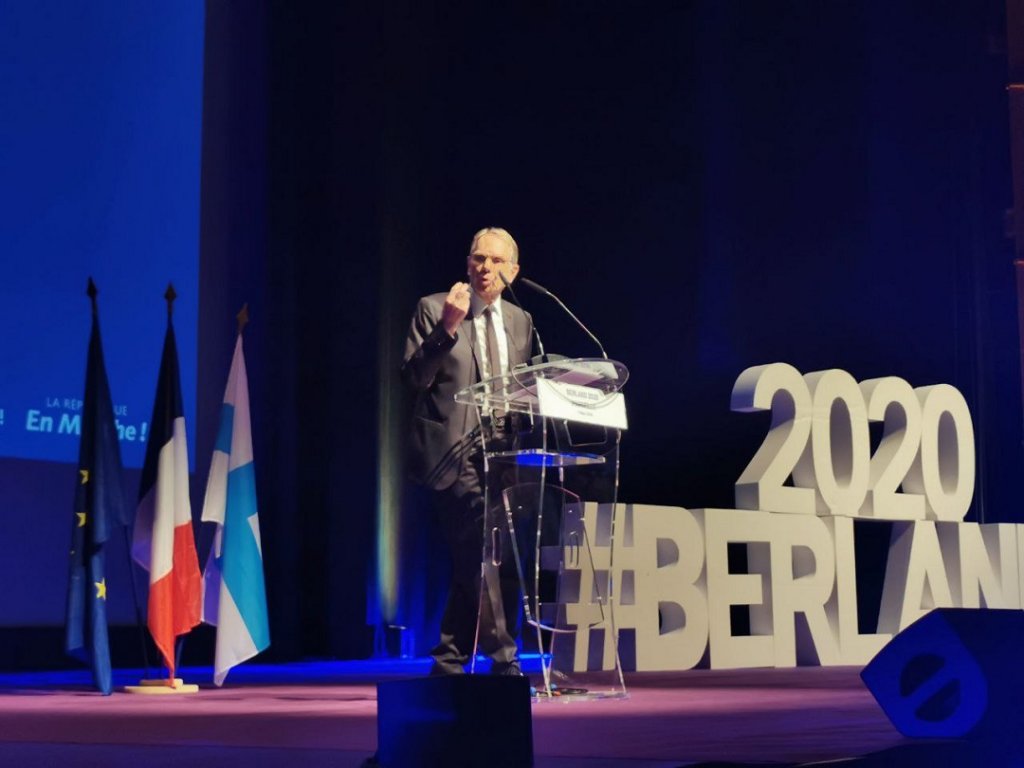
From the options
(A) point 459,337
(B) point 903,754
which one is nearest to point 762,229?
(A) point 459,337

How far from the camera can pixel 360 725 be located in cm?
293

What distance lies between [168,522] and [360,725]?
76.0 inches

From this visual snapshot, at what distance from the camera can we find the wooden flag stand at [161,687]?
443cm

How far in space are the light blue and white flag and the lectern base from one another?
9.40ft

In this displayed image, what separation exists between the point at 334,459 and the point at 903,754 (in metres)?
4.55

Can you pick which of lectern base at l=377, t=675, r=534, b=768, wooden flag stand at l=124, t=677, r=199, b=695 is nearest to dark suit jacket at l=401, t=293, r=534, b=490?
wooden flag stand at l=124, t=677, r=199, b=695

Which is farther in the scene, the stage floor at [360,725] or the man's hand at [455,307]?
the man's hand at [455,307]

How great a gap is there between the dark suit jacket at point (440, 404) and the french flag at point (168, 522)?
1.26m

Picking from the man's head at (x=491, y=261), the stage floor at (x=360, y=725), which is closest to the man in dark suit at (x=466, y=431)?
the man's head at (x=491, y=261)

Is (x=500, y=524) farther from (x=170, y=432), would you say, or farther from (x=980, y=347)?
(x=980, y=347)

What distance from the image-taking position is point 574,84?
272 inches

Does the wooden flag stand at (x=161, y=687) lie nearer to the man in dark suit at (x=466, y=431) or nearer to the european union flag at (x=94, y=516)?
the european union flag at (x=94, y=516)

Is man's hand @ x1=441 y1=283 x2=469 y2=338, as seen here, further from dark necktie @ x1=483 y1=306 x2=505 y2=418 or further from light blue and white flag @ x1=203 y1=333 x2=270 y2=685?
light blue and white flag @ x1=203 y1=333 x2=270 y2=685

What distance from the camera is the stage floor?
2.28 metres
